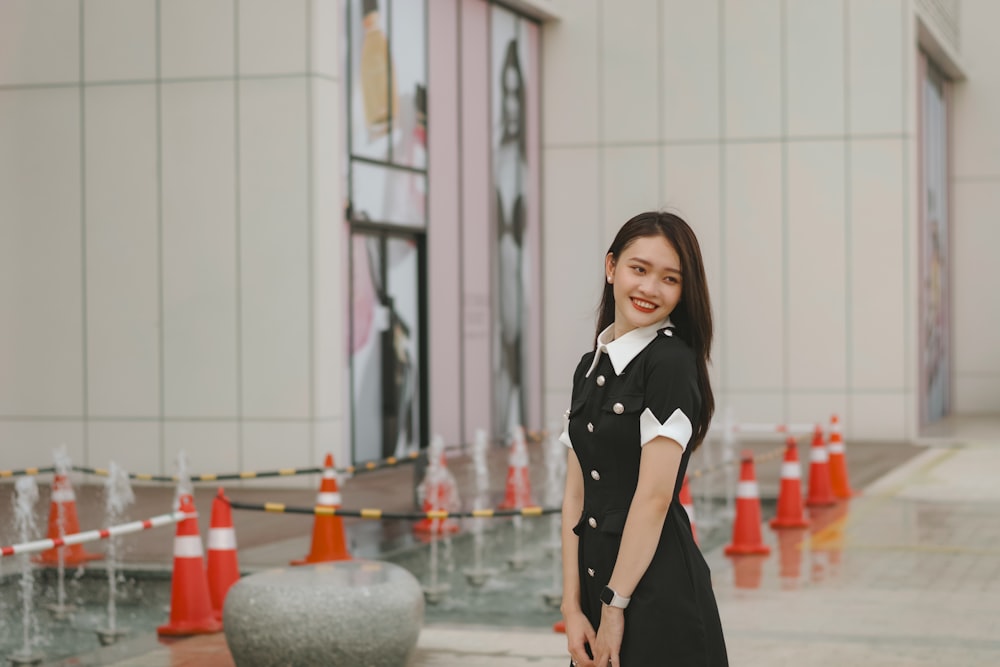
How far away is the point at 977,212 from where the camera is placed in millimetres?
31016

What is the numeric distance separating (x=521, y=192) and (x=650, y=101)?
2.44 metres

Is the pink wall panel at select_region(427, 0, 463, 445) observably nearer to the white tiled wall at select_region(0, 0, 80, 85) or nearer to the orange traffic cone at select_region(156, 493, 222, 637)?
the white tiled wall at select_region(0, 0, 80, 85)

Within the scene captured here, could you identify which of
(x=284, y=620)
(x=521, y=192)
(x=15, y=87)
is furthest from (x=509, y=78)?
(x=284, y=620)

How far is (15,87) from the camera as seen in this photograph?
1722cm

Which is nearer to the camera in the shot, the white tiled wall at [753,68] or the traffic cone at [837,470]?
the traffic cone at [837,470]

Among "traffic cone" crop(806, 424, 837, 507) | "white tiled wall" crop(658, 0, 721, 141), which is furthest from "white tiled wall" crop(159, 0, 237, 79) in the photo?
"white tiled wall" crop(658, 0, 721, 141)

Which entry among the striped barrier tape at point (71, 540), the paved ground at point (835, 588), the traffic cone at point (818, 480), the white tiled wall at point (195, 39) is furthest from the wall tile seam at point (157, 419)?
the striped barrier tape at point (71, 540)

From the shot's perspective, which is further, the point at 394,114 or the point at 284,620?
the point at 394,114

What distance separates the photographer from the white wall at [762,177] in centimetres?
2336

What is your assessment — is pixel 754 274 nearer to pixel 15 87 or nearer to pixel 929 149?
pixel 929 149

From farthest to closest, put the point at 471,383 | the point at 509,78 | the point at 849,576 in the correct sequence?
the point at 509,78, the point at 471,383, the point at 849,576

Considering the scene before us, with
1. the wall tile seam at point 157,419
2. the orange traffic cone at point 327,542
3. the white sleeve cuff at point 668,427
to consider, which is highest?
the white sleeve cuff at point 668,427

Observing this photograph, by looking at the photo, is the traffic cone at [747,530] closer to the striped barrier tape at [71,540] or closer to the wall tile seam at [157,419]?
the striped barrier tape at [71,540]

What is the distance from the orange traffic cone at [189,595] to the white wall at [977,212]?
2465 centimetres
